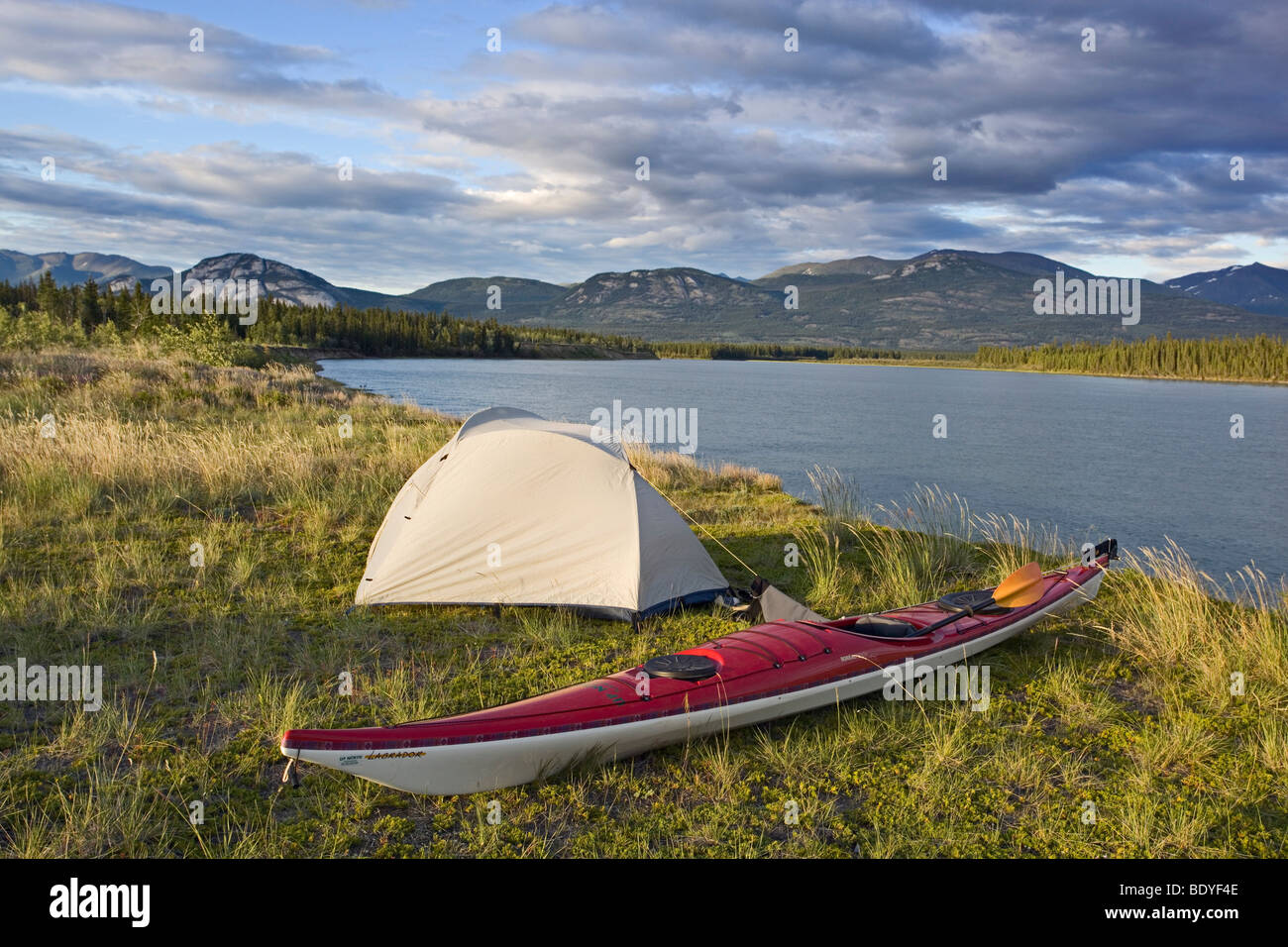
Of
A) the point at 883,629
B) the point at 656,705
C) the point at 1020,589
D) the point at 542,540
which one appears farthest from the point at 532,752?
the point at 1020,589

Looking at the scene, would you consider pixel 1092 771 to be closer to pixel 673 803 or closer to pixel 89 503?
pixel 673 803

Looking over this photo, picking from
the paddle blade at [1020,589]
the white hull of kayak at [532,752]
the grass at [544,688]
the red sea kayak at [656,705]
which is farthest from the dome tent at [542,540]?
the paddle blade at [1020,589]

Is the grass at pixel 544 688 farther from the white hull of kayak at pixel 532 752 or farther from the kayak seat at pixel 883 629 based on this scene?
the kayak seat at pixel 883 629

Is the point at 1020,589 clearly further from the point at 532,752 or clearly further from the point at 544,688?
the point at 532,752

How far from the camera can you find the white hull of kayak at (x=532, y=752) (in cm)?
419

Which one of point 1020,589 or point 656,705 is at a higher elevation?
point 1020,589

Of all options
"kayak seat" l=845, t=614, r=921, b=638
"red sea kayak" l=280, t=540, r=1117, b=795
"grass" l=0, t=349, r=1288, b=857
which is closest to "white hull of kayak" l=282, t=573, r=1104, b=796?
"red sea kayak" l=280, t=540, r=1117, b=795

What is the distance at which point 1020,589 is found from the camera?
7.09 metres

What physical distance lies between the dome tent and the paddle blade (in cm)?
263

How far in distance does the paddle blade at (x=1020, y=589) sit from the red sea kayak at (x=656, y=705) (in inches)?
14.5

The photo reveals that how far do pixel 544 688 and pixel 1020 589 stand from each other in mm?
4319

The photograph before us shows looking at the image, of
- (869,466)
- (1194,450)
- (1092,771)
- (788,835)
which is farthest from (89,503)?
(1194,450)

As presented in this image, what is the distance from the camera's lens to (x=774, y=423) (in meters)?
38.3

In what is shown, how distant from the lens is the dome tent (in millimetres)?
7520
